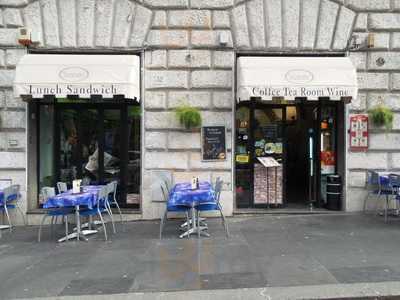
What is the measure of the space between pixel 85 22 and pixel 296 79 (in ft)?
15.2

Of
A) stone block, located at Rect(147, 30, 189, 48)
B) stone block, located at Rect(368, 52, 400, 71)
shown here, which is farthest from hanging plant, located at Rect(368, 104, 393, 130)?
stone block, located at Rect(147, 30, 189, 48)

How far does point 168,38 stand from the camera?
10008 mm

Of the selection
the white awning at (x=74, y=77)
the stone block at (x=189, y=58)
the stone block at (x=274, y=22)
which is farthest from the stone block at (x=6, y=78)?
the stone block at (x=274, y=22)

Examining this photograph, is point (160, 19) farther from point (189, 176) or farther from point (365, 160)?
point (365, 160)

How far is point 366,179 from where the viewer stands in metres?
10.2

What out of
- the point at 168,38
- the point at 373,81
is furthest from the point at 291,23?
the point at 168,38

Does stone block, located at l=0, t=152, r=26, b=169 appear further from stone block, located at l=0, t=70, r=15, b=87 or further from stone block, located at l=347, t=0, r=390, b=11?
stone block, located at l=347, t=0, r=390, b=11

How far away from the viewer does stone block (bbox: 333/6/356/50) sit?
1012 cm

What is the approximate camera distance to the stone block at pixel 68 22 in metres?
9.92

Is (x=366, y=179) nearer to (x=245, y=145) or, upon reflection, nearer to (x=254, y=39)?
(x=245, y=145)

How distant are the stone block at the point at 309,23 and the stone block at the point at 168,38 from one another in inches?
100.0

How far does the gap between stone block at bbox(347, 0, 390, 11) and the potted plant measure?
162 inches

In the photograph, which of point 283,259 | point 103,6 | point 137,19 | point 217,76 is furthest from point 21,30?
point 283,259

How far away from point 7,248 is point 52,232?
129 cm
